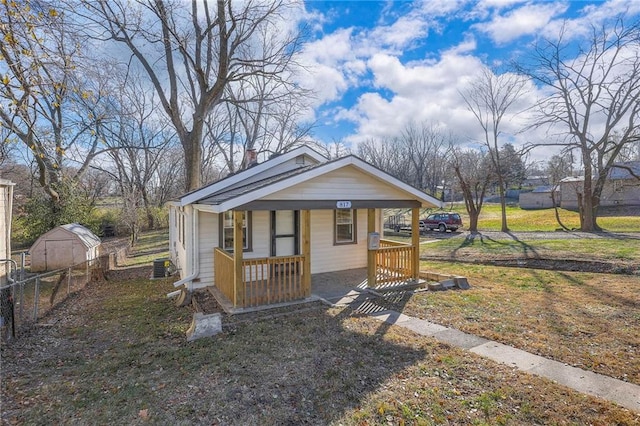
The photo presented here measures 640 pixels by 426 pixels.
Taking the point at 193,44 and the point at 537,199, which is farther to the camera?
the point at 537,199

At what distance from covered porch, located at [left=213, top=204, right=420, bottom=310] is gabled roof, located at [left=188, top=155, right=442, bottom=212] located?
35cm

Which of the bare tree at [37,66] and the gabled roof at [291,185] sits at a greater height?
the bare tree at [37,66]

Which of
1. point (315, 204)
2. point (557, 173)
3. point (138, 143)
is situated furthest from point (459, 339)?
point (138, 143)

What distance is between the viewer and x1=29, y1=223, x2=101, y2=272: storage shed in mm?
A: 13375

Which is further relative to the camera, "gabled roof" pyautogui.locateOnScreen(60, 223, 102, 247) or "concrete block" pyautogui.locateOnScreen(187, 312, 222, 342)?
"gabled roof" pyautogui.locateOnScreen(60, 223, 102, 247)

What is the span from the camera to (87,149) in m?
24.6

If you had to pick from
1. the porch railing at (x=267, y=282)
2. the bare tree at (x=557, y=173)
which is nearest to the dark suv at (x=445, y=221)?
the bare tree at (x=557, y=173)

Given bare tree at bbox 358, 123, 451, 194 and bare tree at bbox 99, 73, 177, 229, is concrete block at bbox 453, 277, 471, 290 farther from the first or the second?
bare tree at bbox 358, 123, 451, 194

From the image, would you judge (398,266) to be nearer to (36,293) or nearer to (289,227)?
(289,227)

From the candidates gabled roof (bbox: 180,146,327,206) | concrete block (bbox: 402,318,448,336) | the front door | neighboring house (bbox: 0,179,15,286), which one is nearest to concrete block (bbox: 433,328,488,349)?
concrete block (bbox: 402,318,448,336)

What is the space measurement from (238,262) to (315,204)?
2121mm

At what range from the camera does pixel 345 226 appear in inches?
424

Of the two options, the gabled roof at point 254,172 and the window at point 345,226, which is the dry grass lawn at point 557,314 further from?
the gabled roof at point 254,172

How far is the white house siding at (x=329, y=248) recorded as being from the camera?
10.2 metres
